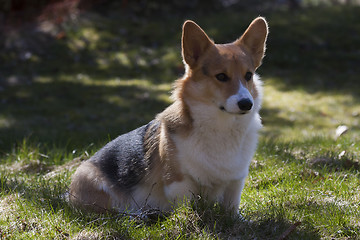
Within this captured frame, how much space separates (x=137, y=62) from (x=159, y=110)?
9.61 feet

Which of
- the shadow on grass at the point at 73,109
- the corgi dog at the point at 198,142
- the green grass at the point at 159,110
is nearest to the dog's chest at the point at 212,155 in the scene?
the corgi dog at the point at 198,142

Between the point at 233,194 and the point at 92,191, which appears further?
the point at 92,191

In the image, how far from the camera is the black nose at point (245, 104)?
3.26 metres

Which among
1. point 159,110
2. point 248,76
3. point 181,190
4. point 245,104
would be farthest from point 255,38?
point 159,110

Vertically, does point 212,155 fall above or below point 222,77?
below

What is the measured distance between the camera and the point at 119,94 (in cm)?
961

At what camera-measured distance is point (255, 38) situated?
384cm

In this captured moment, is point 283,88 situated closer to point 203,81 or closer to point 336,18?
point 336,18

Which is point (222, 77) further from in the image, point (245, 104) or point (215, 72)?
point (245, 104)

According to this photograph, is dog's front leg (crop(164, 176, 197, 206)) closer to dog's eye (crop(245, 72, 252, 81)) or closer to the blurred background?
dog's eye (crop(245, 72, 252, 81))

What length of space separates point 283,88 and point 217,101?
22.1 ft

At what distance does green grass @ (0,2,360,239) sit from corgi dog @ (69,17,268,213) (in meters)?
0.20

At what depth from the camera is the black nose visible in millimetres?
3262

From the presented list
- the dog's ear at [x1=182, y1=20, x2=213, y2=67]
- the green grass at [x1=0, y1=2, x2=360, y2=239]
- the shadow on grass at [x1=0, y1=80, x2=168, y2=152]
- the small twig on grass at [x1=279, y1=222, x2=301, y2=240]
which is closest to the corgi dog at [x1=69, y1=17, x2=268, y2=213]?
the dog's ear at [x1=182, y1=20, x2=213, y2=67]
